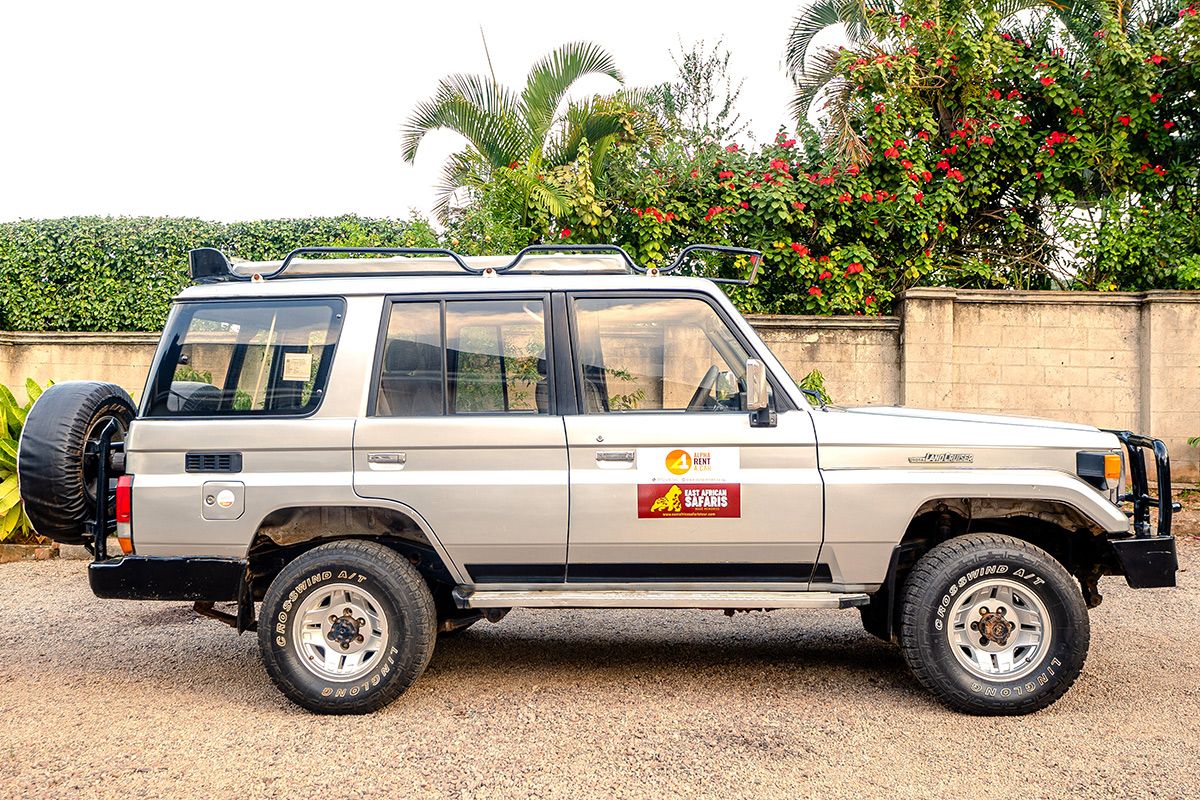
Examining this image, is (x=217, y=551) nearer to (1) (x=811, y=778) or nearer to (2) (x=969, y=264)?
(1) (x=811, y=778)

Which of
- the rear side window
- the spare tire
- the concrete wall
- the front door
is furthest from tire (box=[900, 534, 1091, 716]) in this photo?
the concrete wall

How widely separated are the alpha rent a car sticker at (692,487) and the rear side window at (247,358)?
1714mm

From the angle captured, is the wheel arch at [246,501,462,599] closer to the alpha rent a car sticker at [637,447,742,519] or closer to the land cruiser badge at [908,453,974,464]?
the alpha rent a car sticker at [637,447,742,519]

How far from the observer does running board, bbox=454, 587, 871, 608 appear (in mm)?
4754

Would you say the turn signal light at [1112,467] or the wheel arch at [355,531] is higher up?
the turn signal light at [1112,467]

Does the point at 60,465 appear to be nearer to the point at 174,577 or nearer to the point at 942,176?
the point at 174,577

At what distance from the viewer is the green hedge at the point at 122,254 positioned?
12.0m

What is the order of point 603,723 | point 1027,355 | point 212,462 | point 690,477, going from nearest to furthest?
point 603,723
point 690,477
point 212,462
point 1027,355

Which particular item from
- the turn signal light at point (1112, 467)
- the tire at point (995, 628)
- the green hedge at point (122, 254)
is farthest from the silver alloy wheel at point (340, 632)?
the green hedge at point (122, 254)

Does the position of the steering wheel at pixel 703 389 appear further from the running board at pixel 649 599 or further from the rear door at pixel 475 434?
the running board at pixel 649 599

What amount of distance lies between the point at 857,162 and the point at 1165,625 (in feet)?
21.0

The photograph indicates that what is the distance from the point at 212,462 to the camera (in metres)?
4.91

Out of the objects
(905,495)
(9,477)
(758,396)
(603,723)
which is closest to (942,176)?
(905,495)

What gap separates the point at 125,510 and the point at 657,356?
2748 millimetres
